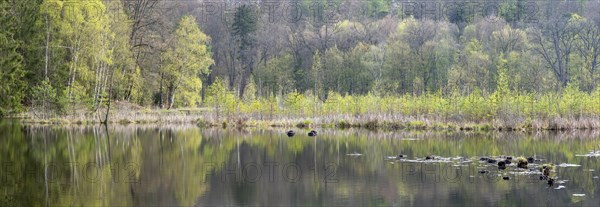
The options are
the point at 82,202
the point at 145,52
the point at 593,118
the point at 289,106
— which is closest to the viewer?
the point at 82,202

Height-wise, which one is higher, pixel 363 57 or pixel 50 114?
pixel 363 57

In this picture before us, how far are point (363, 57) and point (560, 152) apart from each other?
42.2 m

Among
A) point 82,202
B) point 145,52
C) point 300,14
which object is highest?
point 300,14

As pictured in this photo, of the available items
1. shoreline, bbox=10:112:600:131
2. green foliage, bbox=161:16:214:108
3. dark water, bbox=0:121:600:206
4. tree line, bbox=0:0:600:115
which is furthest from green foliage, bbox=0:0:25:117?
green foliage, bbox=161:16:214:108

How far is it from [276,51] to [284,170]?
5488cm

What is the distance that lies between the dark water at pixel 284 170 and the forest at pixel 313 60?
219 inches

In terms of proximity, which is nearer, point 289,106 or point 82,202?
point 82,202

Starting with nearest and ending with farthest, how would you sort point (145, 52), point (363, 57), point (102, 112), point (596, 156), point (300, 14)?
point (596, 156) < point (102, 112) < point (145, 52) < point (363, 57) < point (300, 14)

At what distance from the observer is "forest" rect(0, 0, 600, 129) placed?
39625 millimetres

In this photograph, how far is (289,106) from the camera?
140 ft

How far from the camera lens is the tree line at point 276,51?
4609 cm

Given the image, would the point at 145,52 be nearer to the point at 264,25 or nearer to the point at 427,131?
the point at 264,25

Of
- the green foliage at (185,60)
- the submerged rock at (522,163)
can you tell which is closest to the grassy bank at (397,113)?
the green foliage at (185,60)

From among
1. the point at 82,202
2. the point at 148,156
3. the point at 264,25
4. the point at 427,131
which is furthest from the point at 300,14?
the point at 82,202
